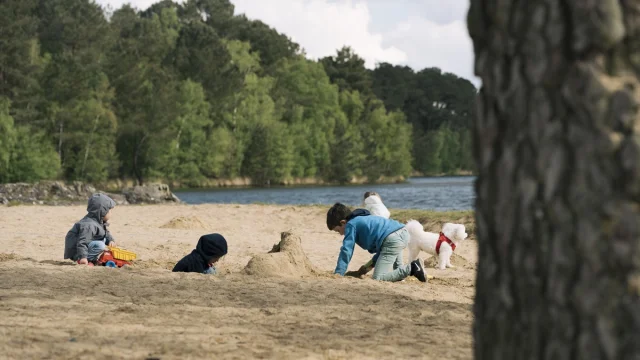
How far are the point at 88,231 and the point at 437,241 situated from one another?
474 centimetres

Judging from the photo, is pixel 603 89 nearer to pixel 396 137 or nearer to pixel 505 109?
pixel 505 109

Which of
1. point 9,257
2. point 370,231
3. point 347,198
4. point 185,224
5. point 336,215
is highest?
point 336,215

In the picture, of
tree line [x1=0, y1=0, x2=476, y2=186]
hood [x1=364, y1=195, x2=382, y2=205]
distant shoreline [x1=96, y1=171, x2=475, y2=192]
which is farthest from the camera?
distant shoreline [x1=96, y1=171, x2=475, y2=192]

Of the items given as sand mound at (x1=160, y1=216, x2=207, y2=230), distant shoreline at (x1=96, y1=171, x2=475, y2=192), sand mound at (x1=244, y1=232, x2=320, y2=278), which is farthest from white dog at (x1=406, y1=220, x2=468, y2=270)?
distant shoreline at (x1=96, y1=171, x2=475, y2=192)

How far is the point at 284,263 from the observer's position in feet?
29.1

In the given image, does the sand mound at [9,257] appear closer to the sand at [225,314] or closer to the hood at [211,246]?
the sand at [225,314]

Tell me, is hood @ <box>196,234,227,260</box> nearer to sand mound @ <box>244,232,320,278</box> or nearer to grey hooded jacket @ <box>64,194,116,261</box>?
sand mound @ <box>244,232,320,278</box>

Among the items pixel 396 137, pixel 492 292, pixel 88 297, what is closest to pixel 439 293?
pixel 88 297

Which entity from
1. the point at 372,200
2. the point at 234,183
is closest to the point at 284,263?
the point at 372,200

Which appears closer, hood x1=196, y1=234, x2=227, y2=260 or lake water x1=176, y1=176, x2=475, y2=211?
hood x1=196, y1=234, x2=227, y2=260

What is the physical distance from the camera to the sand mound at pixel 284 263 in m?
8.48

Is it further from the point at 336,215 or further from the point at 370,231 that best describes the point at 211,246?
the point at 370,231

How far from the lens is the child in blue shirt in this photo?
9102mm

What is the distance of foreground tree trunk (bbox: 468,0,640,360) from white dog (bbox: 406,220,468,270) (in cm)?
852
